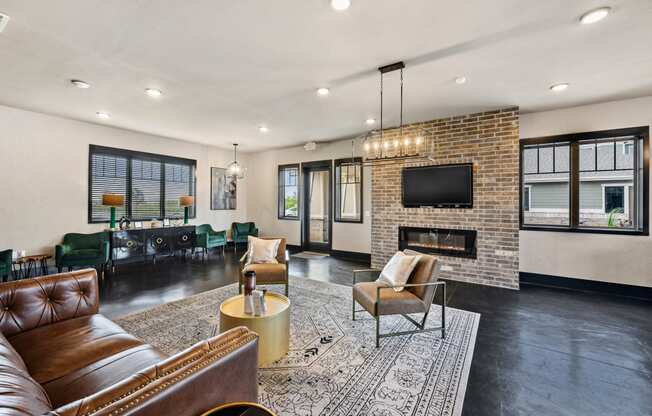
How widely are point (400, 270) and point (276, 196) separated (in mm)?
5684

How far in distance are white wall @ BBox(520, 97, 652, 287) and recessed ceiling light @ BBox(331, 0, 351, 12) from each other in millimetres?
4034

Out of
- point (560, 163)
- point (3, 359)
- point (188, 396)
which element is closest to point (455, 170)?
point (560, 163)

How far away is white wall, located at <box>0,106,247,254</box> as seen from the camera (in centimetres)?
468

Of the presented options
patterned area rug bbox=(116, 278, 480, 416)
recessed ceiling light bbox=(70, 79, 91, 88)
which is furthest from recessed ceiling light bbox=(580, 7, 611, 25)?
recessed ceiling light bbox=(70, 79, 91, 88)

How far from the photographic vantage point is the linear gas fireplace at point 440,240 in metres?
4.90

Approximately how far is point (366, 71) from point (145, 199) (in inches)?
223

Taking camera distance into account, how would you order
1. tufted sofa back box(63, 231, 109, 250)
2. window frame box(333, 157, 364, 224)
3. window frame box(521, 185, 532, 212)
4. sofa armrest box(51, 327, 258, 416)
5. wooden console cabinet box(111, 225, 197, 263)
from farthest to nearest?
window frame box(333, 157, 364, 224), wooden console cabinet box(111, 225, 197, 263), tufted sofa back box(63, 231, 109, 250), window frame box(521, 185, 532, 212), sofa armrest box(51, 327, 258, 416)

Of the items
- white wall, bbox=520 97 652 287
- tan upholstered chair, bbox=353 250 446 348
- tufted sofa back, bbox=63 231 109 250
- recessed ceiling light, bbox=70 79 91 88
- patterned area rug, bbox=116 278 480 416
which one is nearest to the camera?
patterned area rug, bbox=116 278 480 416

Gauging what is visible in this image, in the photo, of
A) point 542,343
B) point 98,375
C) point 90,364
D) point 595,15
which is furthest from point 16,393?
point 595,15

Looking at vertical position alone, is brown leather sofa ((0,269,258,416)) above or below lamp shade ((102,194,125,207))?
below

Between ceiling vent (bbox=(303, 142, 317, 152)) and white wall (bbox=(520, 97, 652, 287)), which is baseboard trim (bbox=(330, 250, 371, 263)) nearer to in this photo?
ceiling vent (bbox=(303, 142, 317, 152))

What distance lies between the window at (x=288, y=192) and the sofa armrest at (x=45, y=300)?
221 inches

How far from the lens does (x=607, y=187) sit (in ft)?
14.1

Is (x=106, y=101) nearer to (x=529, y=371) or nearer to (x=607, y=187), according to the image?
(x=529, y=371)
